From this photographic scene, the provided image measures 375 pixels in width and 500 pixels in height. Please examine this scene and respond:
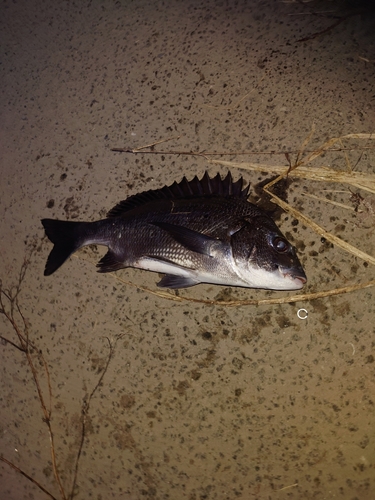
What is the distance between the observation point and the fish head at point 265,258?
6.83 feet

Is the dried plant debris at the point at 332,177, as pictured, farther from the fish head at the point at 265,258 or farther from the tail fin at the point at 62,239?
the tail fin at the point at 62,239

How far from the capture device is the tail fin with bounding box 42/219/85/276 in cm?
252

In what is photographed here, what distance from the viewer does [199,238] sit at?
7.10 feet

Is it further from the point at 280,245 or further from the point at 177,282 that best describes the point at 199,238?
the point at 280,245

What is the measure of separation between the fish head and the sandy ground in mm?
396

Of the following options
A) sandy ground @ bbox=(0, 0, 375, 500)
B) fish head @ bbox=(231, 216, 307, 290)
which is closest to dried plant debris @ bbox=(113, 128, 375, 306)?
sandy ground @ bbox=(0, 0, 375, 500)

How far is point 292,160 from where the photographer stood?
2.58m

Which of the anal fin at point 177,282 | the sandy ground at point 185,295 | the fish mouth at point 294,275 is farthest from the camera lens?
the sandy ground at point 185,295

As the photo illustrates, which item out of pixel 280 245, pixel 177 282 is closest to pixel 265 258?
pixel 280 245

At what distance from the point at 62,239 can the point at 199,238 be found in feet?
3.47

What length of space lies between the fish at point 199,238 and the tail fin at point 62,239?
0.03 ft

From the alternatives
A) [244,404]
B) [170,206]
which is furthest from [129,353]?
[170,206]

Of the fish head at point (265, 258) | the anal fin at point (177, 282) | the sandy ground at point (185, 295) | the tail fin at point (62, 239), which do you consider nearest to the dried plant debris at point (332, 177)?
the sandy ground at point (185, 295)

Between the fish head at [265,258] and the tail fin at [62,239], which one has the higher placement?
the tail fin at [62,239]
